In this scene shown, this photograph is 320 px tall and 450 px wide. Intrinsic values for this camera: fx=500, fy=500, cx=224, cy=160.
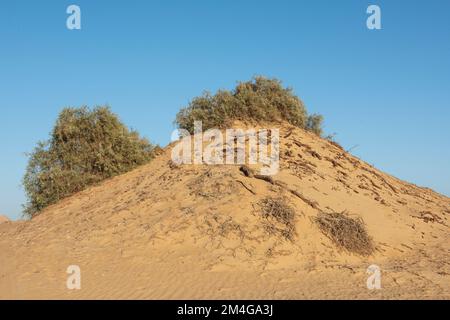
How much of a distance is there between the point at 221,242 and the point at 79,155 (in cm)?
784

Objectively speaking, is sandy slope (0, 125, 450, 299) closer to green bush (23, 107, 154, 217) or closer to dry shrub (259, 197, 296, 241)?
dry shrub (259, 197, 296, 241)

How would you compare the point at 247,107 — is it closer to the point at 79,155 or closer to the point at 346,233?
the point at 79,155

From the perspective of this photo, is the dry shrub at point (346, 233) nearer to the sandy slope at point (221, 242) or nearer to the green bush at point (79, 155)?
the sandy slope at point (221, 242)

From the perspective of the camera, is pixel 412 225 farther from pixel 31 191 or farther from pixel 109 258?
pixel 31 191

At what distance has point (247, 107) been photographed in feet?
51.2

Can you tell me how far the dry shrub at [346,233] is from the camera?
9633mm

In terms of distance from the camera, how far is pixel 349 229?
9781 mm

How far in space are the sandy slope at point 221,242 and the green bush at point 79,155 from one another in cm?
125

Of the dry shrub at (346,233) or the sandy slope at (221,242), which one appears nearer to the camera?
the sandy slope at (221,242)

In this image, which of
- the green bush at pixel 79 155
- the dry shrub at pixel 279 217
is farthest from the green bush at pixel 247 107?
the dry shrub at pixel 279 217

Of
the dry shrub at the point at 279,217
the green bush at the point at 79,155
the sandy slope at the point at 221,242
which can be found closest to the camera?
the sandy slope at the point at 221,242

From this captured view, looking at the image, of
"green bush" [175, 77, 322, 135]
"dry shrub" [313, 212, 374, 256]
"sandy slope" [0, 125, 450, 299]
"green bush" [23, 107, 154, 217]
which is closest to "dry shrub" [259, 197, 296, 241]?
"sandy slope" [0, 125, 450, 299]
